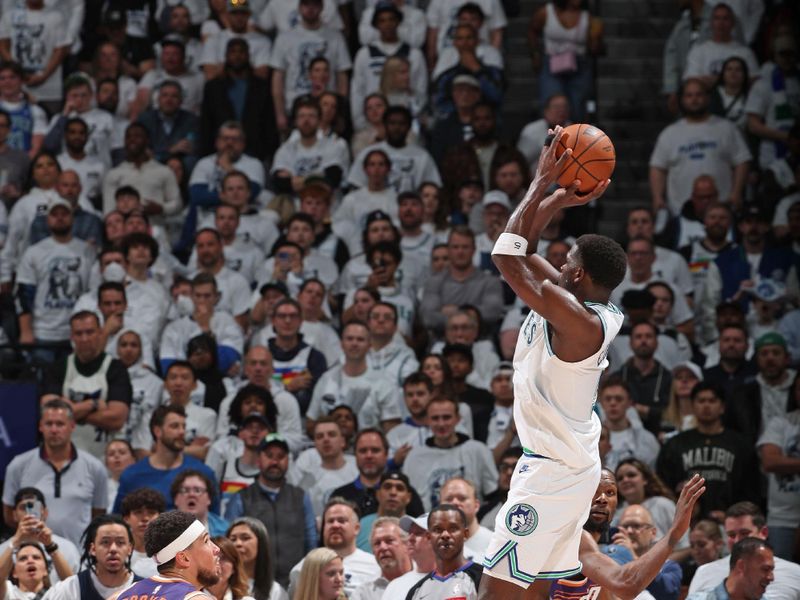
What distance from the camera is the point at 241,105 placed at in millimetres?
18391

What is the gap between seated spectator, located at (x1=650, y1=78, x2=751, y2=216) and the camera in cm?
1697

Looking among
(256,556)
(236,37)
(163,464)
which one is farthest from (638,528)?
(236,37)

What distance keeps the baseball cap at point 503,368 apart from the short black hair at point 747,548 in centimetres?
364

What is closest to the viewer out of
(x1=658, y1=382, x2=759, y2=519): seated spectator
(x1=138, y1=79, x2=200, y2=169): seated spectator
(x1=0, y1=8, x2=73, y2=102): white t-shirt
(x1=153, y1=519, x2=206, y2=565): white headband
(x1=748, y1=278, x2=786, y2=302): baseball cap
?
(x1=153, y1=519, x2=206, y2=565): white headband

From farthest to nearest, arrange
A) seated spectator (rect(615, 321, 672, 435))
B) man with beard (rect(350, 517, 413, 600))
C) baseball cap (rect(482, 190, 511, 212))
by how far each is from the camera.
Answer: baseball cap (rect(482, 190, 511, 212)), seated spectator (rect(615, 321, 672, 435)), man with beard (rect(350, 517, 413, 600))

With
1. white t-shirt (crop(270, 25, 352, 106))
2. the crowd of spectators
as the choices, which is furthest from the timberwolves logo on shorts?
white t-shirt (crop(270, 25, 352, 106))

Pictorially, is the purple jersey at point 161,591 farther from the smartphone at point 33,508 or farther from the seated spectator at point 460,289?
the seated spectator at point 460,289

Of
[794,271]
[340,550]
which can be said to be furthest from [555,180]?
[794,271]

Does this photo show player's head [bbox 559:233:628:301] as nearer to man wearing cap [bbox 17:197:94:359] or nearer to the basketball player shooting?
the basketball player shooting

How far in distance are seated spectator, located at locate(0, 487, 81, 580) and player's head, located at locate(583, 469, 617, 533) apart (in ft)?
13.3

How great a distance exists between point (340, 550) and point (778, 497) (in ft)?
13.0

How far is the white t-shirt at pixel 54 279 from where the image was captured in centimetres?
1584

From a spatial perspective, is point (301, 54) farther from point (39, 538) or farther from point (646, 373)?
point (39, 538)

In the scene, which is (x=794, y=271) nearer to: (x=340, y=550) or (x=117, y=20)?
(x=340, y=550)
